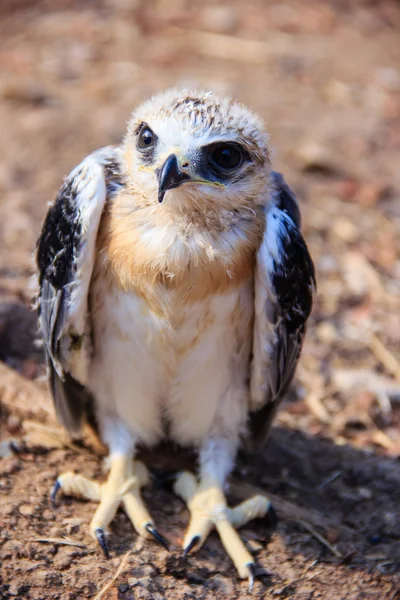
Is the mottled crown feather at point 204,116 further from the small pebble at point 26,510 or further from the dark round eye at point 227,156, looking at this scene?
the small pebble at point 26,510

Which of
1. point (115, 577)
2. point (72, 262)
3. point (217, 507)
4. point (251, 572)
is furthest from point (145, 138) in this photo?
point (251, 572)

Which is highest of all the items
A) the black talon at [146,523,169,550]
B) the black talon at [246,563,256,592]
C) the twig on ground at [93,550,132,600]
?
the black talon at [146,523,169,550]

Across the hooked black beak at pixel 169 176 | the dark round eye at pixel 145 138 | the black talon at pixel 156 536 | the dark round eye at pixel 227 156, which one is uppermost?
the dark round eye at pixel 145 138

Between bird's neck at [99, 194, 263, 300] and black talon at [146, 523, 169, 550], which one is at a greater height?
bird's neck at [99, 194, 263, 300]

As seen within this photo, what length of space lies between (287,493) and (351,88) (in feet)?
21.7

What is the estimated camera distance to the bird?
160 inches

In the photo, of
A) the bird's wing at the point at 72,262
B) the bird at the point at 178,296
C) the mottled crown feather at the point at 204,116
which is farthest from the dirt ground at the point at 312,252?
the mottled crown feather at the point at 204,116

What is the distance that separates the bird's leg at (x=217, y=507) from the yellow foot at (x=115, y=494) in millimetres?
206

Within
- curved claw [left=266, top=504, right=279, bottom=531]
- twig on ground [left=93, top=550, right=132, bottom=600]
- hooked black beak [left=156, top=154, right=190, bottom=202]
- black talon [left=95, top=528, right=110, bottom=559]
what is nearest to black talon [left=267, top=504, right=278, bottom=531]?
curved claw [left=266, top=504, right=279, bottom=531]

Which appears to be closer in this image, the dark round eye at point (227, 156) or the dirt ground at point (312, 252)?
the dark round eye at point (227, 156)

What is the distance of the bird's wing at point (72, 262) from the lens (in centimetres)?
415

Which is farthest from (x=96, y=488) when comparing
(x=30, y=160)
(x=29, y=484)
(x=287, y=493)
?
(x=30, y=160)

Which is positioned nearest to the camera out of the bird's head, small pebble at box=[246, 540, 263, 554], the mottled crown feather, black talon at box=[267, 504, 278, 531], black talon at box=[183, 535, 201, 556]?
the bird's head

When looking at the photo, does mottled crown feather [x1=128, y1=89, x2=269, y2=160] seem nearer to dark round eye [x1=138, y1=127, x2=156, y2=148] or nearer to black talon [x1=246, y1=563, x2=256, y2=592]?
dark round eye [x1=138, y1=127, x2=156, y2=148]
